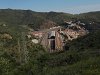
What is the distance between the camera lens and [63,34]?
107m

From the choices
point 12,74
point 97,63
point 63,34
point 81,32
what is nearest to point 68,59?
point 12,74

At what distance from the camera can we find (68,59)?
33906mm

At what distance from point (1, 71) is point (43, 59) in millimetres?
7626

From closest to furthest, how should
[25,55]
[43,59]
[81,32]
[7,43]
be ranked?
[43,59], [25,55], [7,43], [81,32]

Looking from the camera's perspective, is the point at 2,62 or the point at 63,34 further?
the point at 63,34

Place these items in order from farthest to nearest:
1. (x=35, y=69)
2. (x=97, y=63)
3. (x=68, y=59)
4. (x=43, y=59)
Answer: (x=43, y=59), (x=68, y=59), (x=35, y=69), (x=97, y=63)

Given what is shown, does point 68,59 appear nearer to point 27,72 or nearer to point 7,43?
point 27,72

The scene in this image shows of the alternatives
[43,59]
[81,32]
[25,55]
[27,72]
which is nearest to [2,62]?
[27,72]

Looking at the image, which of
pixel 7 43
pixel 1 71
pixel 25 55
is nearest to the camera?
pixel 1 71

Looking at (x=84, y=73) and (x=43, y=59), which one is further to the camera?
(x=43, y=59)

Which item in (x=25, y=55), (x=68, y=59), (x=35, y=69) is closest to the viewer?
(x=35, y=69)

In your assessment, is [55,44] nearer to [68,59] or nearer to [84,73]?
[68,59]

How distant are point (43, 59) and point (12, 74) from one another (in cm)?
652

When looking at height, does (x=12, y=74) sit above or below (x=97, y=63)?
below
